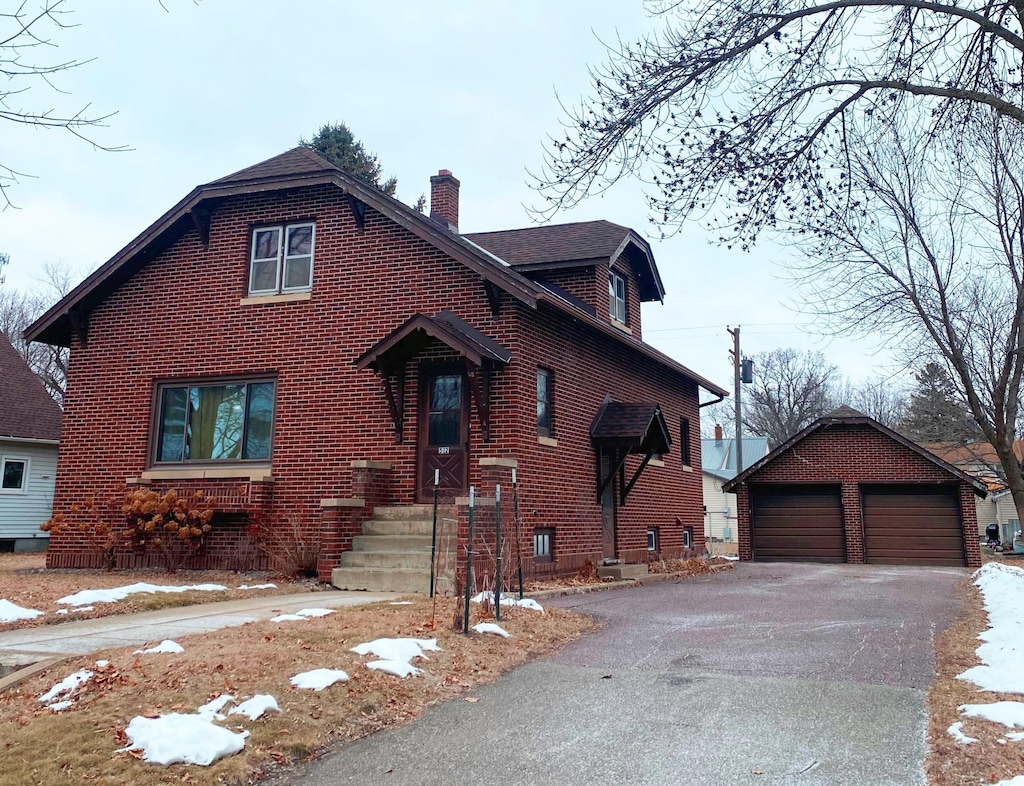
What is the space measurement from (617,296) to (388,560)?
8521 millimetres

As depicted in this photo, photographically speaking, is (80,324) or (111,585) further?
(80,324)

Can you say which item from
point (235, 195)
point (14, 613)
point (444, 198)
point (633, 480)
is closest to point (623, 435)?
point (633, 480)

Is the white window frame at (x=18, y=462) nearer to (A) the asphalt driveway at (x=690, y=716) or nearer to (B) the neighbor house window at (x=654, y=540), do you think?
(B) the neighbor house window at (x=654, y=540)

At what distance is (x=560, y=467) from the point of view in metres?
14.0

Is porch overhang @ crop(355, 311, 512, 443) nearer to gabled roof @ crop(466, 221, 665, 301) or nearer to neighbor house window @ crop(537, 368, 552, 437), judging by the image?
neighbor house window @ crop(537, 368, 552, 437)

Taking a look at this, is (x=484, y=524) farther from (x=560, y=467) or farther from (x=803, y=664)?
(x=803, y=664)

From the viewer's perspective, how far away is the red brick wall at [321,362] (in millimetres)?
13258

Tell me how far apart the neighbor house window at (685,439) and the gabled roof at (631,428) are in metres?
4.80

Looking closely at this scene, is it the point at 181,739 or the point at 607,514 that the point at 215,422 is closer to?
the point at 607,514

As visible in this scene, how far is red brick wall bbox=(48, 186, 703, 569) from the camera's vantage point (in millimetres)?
13258

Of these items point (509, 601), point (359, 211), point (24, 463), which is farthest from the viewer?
point (24, 463)

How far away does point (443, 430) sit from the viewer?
13.4m

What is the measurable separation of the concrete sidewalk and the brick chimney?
1037 cm

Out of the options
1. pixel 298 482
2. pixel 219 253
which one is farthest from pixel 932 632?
pixel 219 253
